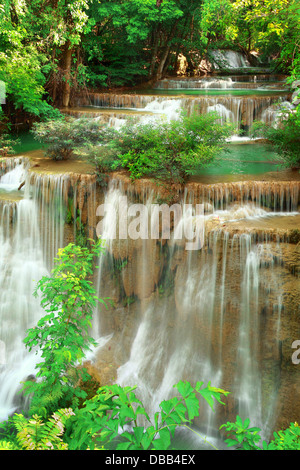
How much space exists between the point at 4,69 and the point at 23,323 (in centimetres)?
700

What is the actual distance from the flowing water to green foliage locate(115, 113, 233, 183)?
1.24 ft

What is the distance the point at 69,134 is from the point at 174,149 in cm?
327

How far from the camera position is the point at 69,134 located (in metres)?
9.96

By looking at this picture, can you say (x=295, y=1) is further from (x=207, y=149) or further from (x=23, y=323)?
(x=23, y=323)

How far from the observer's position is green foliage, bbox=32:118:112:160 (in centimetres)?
976

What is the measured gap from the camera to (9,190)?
370 inches

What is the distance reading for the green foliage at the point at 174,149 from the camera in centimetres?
777

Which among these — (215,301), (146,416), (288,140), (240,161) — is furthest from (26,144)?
(146,416)

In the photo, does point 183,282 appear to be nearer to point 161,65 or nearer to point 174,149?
point 174,149

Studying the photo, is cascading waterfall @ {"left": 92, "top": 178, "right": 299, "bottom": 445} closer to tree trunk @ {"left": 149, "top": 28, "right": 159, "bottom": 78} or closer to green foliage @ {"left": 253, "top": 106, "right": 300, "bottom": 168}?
green foliage @ {"left": 253, "top": 106, "right": 300, "bottom": 168}

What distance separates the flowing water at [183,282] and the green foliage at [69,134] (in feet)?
2.88

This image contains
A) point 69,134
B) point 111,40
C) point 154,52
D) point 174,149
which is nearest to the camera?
point 174,149

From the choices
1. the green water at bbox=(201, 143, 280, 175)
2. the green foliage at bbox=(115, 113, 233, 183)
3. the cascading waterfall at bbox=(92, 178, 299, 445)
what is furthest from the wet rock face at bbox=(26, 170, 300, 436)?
the green water at bbox=(201, 143, 280, 175)
